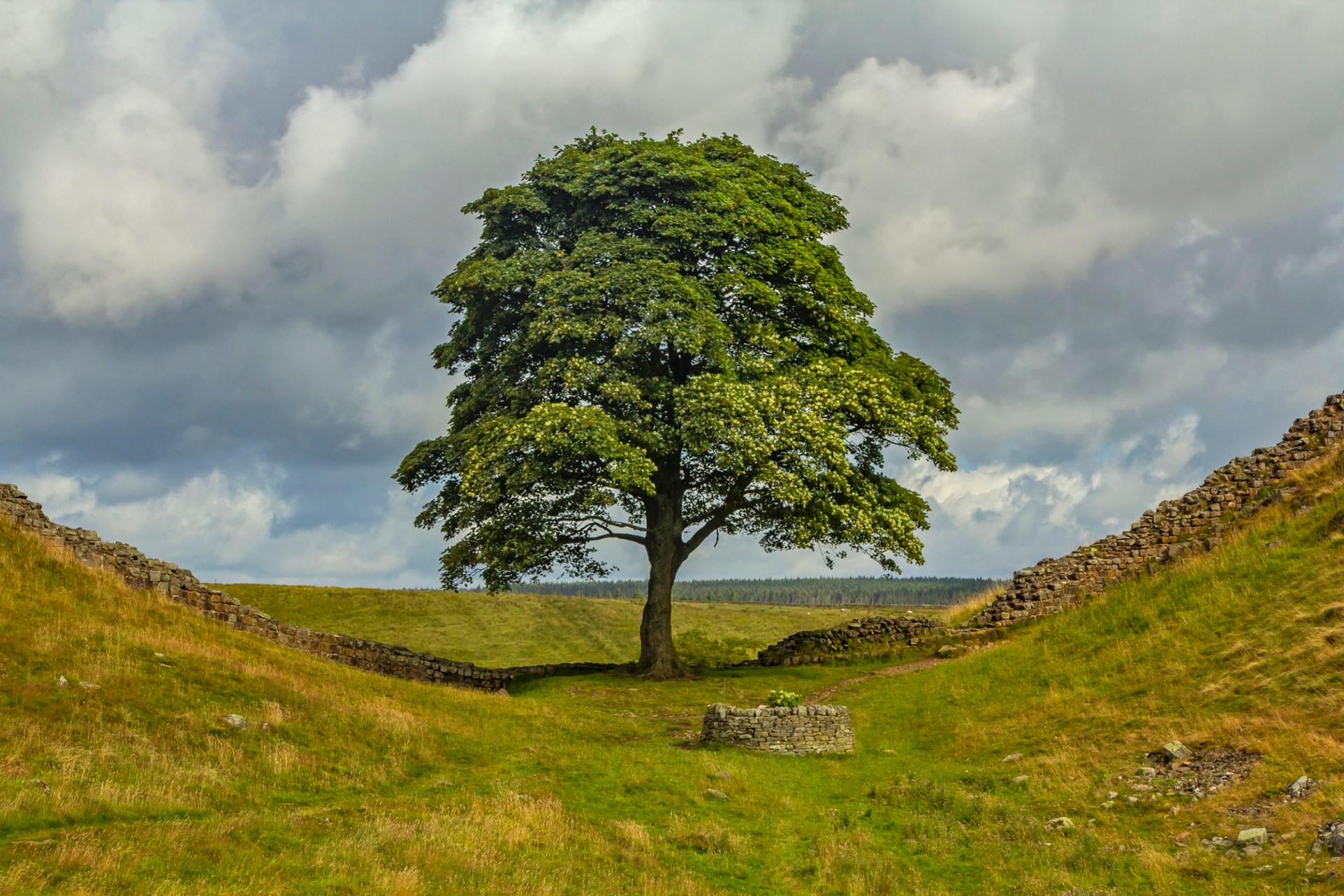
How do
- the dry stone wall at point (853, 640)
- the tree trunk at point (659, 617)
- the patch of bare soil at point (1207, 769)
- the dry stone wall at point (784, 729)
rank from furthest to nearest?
the dry stone wall at point (853, 640)
the tree trunk at point (659, 617)
the dry stone wall at point (784, 729)
the patch of bare soil at point (1207, 769)

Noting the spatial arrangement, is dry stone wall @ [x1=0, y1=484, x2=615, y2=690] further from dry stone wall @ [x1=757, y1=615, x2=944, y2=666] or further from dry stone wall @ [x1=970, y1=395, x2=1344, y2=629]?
dry stone wall @ [x1=970, y1=395, x2=1344, y2=629]

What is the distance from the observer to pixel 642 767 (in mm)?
20750

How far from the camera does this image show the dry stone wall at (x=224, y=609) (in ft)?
98.9

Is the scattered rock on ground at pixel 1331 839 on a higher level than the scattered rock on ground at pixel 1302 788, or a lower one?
lower

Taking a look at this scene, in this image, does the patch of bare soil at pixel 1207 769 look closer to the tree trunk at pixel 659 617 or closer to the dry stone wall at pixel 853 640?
the tree trunk at pixel 659 617

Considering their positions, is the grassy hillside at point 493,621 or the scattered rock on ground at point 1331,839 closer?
the scattered rock on ground at point 1331,839

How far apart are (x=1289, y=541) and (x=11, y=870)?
102 ft

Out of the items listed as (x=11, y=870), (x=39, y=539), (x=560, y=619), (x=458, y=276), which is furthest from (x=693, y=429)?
(x=560, y=619)

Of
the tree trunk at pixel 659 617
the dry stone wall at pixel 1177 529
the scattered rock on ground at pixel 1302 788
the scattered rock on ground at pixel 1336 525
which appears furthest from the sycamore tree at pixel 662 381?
the scattered rock on ground at pixel 1302 788

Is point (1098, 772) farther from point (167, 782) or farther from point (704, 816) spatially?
point (167, 782)

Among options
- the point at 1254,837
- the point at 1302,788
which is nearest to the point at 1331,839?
the point at 1254,837

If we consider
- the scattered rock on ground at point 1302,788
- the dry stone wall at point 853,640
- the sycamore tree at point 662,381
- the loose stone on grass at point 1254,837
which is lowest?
the loose stone on grass at point 1254,837

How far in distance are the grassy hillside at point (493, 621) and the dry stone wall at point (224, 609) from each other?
56.9 ft

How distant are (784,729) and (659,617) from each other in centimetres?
1341
